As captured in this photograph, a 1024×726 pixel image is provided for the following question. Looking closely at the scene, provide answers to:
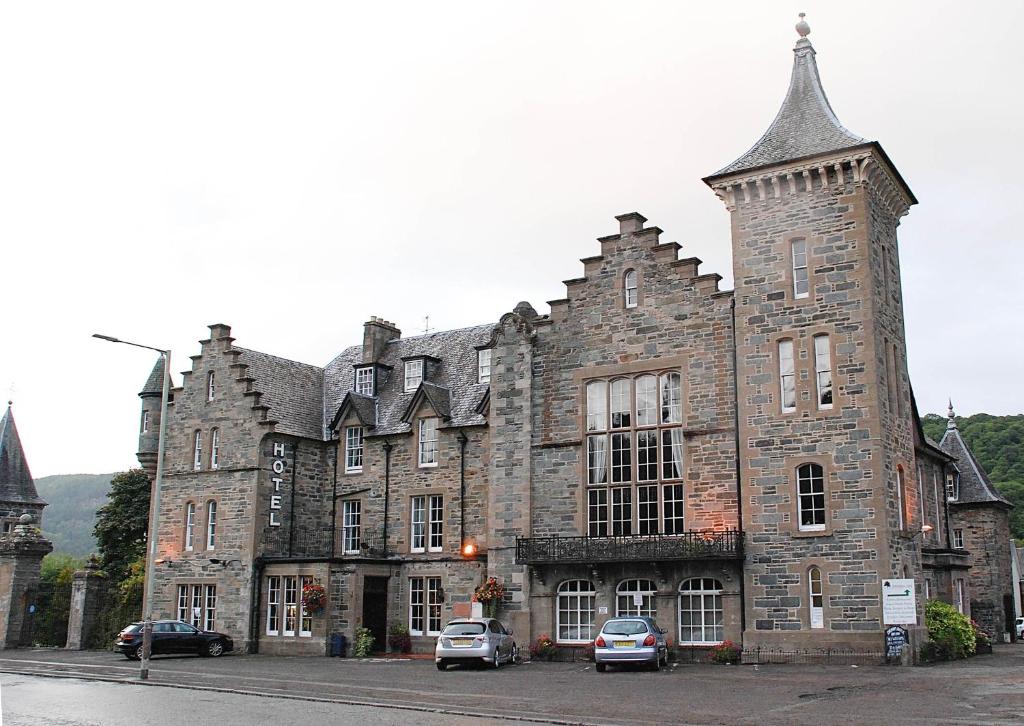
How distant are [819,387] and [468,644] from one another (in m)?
12.2

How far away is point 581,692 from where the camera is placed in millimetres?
21016

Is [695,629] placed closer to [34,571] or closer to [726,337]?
[726,337]

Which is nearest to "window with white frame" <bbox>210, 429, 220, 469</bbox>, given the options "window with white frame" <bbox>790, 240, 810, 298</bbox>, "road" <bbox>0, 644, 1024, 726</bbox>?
"road" <bbox>0, 644, 1024, 726</bbox>

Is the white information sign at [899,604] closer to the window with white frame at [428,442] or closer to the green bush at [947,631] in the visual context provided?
the green bush at [947,631]

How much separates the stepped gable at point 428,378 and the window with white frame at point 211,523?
5.47 metres

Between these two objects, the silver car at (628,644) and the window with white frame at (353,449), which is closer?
the silver car at (628,644)

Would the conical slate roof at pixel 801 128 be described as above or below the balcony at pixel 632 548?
above

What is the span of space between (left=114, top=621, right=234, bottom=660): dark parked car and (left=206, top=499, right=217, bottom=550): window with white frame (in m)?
4.17

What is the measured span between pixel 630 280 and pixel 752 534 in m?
8.95

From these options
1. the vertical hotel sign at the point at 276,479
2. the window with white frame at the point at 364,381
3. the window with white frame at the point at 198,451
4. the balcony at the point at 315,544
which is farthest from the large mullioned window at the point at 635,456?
the window with white frame at the point at 198,451

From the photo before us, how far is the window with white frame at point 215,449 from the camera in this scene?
39969 millimetres

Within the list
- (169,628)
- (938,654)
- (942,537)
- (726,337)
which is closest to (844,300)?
(726,337)

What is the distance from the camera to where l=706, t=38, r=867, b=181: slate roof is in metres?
30.5

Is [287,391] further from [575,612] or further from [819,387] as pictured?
[819,387]
